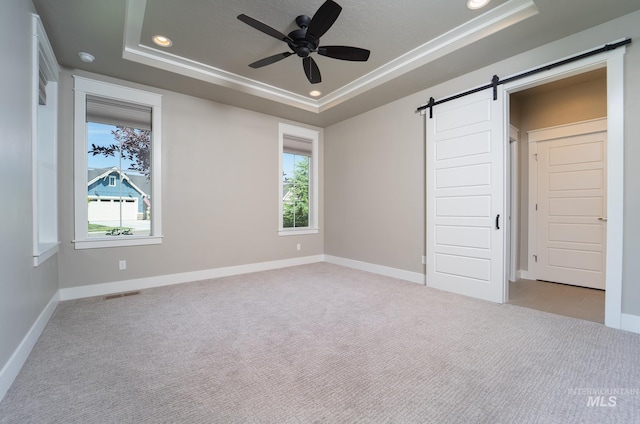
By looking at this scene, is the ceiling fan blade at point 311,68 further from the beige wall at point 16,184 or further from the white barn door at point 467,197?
the beige wall at point 16,184

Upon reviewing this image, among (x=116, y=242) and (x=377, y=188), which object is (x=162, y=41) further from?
(x=377, y=188)

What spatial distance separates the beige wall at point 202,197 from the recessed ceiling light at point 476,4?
3429 mm

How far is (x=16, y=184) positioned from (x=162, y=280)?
2.33 m

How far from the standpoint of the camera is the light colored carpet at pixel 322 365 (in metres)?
1.49

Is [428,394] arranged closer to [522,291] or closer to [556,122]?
[522,291]

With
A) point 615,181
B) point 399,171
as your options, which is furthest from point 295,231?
point 615,181

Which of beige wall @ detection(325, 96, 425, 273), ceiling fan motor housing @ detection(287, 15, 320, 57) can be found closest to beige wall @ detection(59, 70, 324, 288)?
beige wall @ detection(325, 96, 425, 273)

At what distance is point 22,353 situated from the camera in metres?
1.94

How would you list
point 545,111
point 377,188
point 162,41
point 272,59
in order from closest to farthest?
point 272,59
point 162,41
point 545,111
point 377,188

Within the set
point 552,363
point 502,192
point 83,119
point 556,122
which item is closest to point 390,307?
point 552,363

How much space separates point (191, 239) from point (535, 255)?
5.43 metres

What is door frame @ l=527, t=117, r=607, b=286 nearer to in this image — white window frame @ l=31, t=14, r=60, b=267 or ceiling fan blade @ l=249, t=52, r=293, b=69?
ceiling fan blade @ l=249, t=52, r=293, b=69

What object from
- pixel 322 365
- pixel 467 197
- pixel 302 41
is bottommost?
pixel 322 365

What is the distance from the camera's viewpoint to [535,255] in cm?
444
